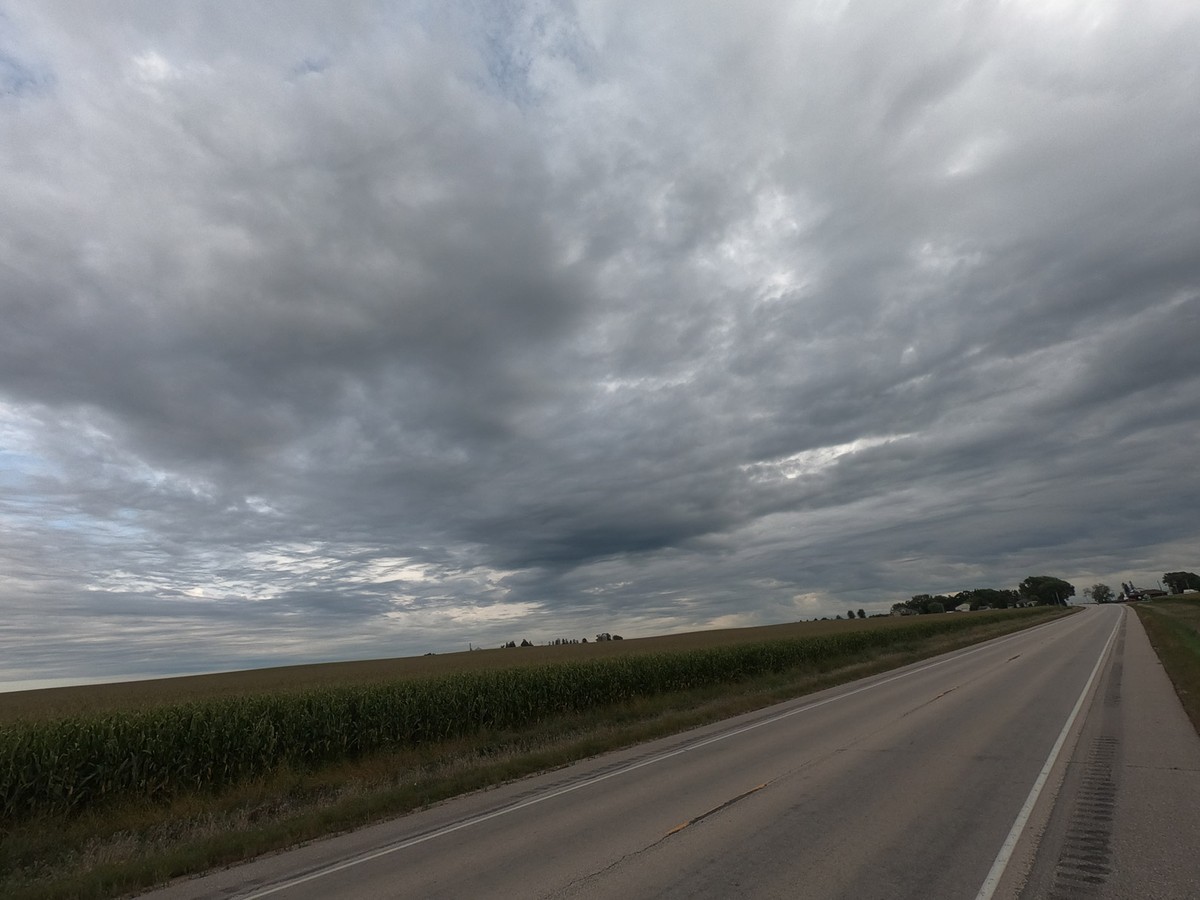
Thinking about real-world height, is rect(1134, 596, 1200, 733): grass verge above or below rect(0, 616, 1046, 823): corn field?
below

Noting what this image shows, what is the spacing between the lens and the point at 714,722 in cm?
1942

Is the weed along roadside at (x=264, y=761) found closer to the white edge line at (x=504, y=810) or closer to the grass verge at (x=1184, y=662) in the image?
the white edge line at (x=504, y=810)

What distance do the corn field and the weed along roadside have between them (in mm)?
35

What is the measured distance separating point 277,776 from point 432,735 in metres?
4.81

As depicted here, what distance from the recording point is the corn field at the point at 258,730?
13375 mm

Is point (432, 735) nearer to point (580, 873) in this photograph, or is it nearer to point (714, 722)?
point (714, 722)

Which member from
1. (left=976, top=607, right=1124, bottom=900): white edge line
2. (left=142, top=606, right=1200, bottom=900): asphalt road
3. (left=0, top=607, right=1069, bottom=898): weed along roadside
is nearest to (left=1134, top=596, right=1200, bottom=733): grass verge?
(left=142, top=606, right=1200, bottom=900): asphalt road

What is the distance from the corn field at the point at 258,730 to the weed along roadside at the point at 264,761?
0.11 feet

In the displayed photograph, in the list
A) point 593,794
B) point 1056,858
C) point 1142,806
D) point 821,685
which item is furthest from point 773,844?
point 821,685

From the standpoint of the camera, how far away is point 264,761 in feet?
52.5

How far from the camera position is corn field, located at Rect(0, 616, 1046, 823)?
1338 centimetres

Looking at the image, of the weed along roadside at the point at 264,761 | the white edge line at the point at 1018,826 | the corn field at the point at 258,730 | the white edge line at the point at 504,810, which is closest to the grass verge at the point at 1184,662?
the white edge line at the point at 504,810

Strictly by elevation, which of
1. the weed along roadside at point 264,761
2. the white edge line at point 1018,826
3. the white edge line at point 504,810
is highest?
the weed along roadside at point 264,761

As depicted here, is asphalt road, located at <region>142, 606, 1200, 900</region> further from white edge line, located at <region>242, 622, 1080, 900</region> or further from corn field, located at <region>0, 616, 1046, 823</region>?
corn field, located at <region>0, 616, 1046, 823</region>
